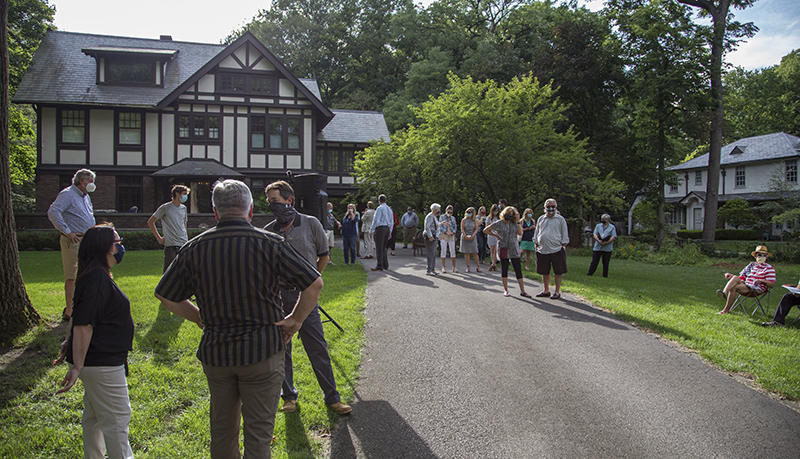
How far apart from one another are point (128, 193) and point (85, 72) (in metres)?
6.98

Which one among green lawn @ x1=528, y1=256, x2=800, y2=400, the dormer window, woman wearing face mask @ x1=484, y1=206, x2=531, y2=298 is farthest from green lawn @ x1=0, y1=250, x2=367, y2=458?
the dormer window

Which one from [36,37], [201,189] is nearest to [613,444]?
[201,189]

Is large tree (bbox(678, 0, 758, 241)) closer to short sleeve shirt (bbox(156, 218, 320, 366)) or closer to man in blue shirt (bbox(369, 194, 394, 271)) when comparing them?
man in blue shirt (bbox(369, 194, 394, 271))

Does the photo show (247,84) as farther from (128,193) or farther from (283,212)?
(283,212)

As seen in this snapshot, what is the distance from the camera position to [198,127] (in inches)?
1054

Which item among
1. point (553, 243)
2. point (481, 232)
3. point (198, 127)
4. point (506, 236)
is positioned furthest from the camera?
point (198, 127)

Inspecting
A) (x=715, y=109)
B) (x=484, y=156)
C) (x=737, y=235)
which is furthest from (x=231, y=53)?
(x=737, y=235)

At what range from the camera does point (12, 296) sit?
648cm

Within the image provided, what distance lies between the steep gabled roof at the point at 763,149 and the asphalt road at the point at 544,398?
1681 inches

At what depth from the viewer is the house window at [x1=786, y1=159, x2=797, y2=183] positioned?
39.7m

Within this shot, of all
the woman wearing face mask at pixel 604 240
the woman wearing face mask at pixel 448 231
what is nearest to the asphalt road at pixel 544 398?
the woman wearing face mask at pixel 448 231

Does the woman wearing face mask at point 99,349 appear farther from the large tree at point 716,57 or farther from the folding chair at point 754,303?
the large tree at point 716,57

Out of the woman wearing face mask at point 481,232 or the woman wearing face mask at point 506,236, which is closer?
the woman wearing face mask at point 506,236

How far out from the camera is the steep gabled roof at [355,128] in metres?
32.1
